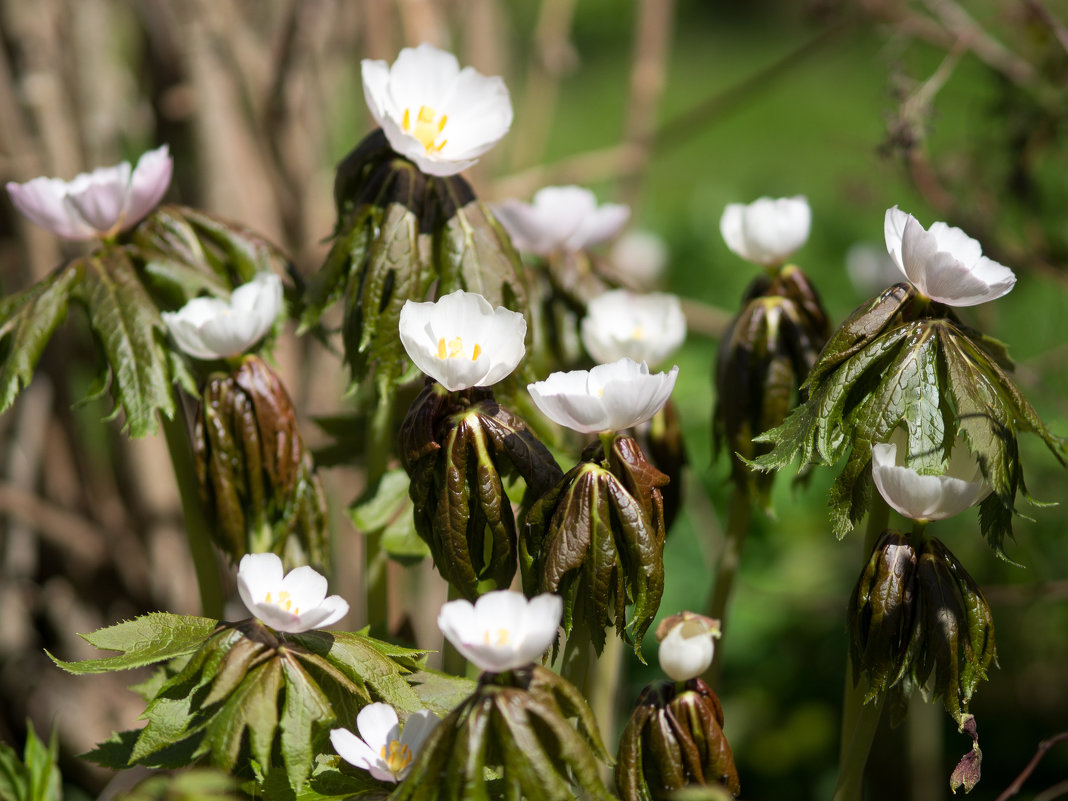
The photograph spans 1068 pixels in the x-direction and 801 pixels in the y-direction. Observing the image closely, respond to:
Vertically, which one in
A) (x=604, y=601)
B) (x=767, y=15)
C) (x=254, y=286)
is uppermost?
(x=254, y=286)

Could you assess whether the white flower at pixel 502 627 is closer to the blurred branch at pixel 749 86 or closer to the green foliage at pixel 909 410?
the green foliage at pixel 909 410

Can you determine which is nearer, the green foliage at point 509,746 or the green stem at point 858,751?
the green foliage at point 509,746

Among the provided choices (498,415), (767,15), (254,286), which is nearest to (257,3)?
(254,286)

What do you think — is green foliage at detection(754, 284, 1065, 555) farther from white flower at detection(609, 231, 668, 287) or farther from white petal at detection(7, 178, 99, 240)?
white flower at detection(609, 231, 668, 287)

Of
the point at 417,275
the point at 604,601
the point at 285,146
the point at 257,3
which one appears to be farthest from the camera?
the point at 257,3

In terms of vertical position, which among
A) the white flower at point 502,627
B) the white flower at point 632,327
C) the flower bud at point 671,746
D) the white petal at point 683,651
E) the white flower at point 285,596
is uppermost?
the white flower at point 502,627

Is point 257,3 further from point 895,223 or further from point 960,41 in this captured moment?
point 895,223

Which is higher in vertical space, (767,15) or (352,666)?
(352,666)

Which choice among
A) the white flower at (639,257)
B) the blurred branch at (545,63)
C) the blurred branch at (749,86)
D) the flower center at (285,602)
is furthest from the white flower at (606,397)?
the white flower at (639,257)
